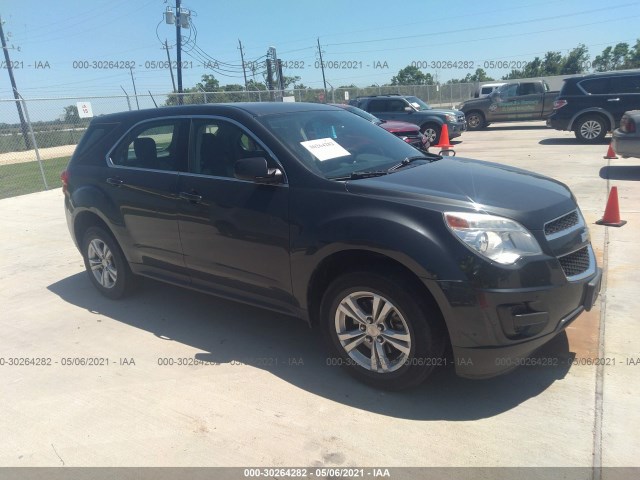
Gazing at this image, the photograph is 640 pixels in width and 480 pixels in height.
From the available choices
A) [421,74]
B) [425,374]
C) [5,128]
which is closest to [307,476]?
[425,374]

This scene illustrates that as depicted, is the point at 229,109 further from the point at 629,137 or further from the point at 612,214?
the point at 629,137

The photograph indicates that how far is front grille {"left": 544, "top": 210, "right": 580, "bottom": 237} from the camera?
2982 mm

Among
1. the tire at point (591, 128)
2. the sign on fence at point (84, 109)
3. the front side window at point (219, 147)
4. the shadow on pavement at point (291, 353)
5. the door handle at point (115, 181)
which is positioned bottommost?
the shadow on pavement at point (291, 353)

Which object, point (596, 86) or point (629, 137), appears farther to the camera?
point (596, 86)

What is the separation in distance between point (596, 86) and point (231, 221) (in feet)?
45.5

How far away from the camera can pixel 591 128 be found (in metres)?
14.2

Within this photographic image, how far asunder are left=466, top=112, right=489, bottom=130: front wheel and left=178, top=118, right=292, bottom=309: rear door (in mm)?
18857

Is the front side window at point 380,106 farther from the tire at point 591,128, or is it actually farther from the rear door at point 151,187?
the rear door at point 151,187

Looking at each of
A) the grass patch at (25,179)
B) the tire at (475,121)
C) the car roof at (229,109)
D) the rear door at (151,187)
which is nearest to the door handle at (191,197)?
the rear door at (151,187)

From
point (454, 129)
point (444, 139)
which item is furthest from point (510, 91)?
point (444, 139)

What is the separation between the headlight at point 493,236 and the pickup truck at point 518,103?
18.9 m

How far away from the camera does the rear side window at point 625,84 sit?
13.4 m

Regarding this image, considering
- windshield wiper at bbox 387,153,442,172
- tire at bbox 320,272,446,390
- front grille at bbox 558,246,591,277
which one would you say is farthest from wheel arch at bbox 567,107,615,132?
tire at bbox 320,272,446,390

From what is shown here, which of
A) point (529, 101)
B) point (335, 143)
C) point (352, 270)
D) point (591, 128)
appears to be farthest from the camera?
point (529, 101)
